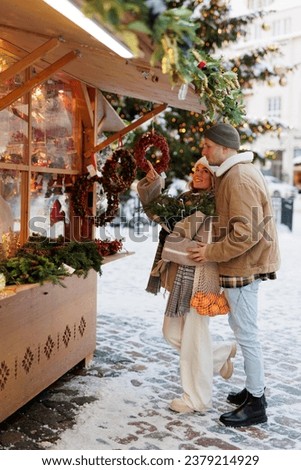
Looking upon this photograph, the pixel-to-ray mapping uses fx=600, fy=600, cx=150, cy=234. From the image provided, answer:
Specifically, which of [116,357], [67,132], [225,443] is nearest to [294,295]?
[116,357]

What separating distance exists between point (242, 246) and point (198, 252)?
375 mm

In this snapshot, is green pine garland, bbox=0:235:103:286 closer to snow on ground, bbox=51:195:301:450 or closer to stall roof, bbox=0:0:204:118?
snow on ground, bbox=51:195:301:450

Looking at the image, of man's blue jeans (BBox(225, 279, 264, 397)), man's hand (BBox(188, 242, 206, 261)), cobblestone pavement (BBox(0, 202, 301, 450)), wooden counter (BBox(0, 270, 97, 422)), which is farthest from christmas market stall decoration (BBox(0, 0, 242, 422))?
man's blue jeans (BBox(225, 279, 264, 397))

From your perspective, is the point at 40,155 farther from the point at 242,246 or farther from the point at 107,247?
the point at 242,246

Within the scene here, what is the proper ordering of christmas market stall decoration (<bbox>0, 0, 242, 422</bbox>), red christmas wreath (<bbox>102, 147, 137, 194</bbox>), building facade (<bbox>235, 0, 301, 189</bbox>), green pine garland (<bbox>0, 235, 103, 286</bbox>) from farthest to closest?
building facade (<bbox>235, 0, 301, 189</bbox>), red christmas wreath (<bbox>102, 147, 137, 194</bbox>), green pine garland (<bbox>0, 235, 103, 286</bbox>), christmas market stall decoration (<bbox>0, 0, 242, 422</bbox>)

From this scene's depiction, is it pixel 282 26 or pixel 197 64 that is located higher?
pixel 282 26

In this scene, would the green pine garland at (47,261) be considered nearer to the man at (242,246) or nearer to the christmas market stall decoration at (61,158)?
the christmas market stall decoration at (61,158)

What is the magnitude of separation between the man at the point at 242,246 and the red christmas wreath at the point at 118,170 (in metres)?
1.66

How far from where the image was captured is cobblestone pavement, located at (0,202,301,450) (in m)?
4.17

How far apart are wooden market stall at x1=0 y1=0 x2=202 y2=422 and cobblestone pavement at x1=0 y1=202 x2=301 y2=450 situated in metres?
0.20

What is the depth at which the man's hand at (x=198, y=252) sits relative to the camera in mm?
4465

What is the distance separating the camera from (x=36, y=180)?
220 inches

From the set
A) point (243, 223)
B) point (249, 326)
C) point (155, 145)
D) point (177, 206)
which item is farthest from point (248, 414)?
point (155, 145)

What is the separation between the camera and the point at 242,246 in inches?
168
